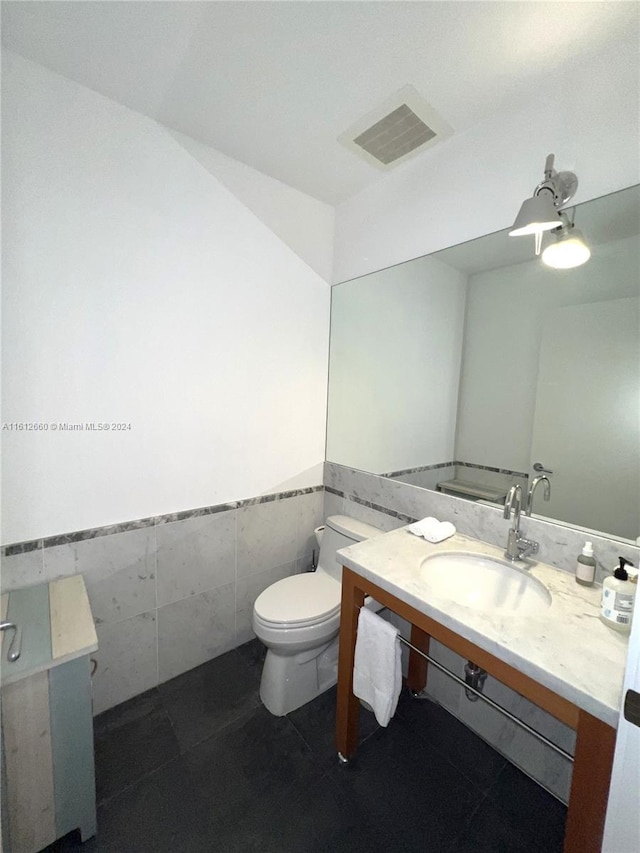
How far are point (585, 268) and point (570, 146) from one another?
1.34 ft

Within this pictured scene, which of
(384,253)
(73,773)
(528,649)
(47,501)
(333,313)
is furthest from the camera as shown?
(333,313)

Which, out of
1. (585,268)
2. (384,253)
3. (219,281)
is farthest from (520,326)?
(219,281)

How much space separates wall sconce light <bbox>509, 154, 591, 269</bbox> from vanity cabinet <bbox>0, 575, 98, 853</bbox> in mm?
1860

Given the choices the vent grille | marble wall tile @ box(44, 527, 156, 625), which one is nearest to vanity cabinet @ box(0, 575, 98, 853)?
marble wall tile @ box(44, 527, 156, 625)

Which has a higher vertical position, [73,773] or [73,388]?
[73,388]

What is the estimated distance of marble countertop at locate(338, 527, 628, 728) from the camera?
Result: 2.37 ft

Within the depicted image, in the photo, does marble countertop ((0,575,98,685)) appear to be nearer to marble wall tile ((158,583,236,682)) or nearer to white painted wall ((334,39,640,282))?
marble wall tile ((158,583,236,682))

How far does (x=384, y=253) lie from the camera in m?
1.79

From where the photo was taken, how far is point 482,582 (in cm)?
127

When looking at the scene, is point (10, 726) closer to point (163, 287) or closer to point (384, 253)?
point (163, 287)

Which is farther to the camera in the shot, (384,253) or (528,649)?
(384,253)

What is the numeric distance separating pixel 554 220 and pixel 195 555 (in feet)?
6.45

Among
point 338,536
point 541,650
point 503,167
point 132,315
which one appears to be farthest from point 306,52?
point 338,536

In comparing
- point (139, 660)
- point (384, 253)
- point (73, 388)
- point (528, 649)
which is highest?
point (384, 253)
